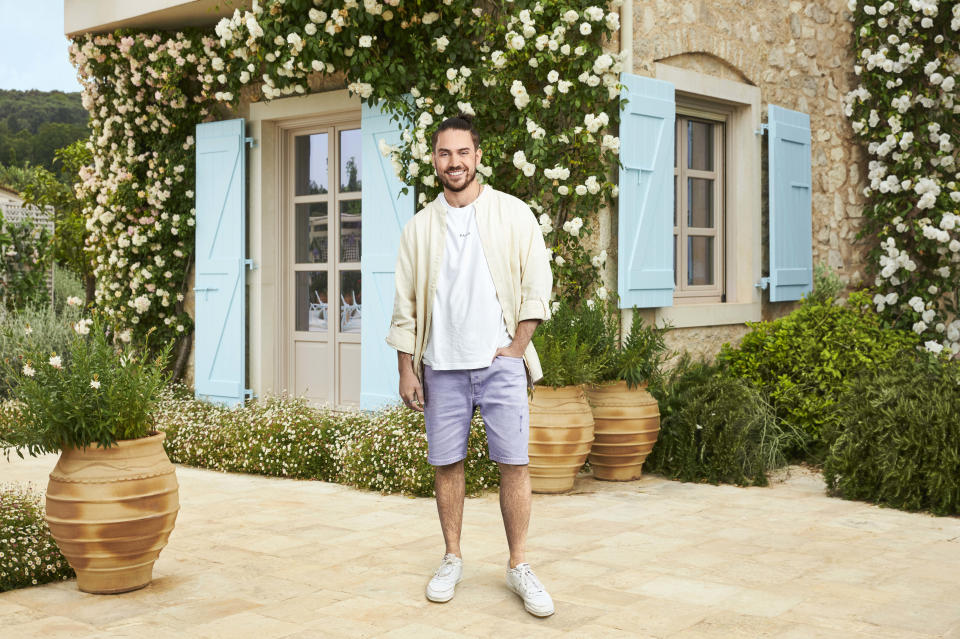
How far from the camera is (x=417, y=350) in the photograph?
12.0ft

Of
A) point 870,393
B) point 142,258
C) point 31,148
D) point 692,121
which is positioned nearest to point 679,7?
point 692,121

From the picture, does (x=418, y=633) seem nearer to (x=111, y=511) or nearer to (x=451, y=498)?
(x=451, y=498)

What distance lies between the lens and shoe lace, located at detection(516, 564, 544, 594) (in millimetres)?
3529

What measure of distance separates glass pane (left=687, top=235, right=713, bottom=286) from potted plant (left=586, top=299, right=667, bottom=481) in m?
1.52

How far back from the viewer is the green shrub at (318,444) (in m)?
5.75

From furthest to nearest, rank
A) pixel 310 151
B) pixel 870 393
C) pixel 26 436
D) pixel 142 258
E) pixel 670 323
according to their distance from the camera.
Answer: pixel 142 258 → pixel 310 151 → pixel 670 323 → pixel 870 393 → pixel 26 436

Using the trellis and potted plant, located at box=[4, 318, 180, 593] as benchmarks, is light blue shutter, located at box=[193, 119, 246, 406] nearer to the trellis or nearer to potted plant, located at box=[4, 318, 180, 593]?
the trellis

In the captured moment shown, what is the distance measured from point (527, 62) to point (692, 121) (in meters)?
1.65

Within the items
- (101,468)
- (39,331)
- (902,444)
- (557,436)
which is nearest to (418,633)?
(101,468)

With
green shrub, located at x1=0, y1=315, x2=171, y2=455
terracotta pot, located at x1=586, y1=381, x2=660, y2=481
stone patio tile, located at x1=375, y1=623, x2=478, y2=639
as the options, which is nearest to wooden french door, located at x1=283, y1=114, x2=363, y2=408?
terracotta pot, located at x1=586, y1=381, x2=660, y2=481

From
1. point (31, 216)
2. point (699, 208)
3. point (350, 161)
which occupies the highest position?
point (350, 161)

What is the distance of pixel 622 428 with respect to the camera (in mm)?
5898

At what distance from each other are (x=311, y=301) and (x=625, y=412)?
3111mm

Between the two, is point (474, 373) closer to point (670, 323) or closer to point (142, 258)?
→ point (670, 323)
